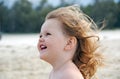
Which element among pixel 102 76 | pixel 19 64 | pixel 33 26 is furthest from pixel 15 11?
pixel 102 76

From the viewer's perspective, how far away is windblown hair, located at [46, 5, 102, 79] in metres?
2.20

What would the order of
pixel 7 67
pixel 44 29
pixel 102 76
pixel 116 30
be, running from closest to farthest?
pixel 44 29
pixel 102 76
pixel 7 67
pixel 116 30

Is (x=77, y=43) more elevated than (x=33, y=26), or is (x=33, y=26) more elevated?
(x=77, y=43)

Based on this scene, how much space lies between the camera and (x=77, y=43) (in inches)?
87.8

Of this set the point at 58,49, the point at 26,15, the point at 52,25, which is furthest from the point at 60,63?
the point at 26,15

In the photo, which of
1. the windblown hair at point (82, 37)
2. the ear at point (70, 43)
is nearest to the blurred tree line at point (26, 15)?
the windblown hair at point (82, 37)

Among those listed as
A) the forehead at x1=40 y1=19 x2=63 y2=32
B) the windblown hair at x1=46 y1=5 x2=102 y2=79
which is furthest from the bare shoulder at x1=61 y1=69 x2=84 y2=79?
the forehead at x1=40 y1=19 x2=63 y2=32

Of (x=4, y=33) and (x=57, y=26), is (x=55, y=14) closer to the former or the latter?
(x=57, y=26)

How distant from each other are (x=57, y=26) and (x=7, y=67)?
20.2 feet

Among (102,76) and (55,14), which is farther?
(102,76)

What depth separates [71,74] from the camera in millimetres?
2119

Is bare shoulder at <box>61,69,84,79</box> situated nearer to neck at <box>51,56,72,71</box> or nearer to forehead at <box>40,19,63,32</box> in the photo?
neck at <box>51,56,72,71</box>

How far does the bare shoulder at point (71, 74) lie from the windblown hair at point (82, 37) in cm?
11

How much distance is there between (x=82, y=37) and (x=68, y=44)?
3.4 inches
